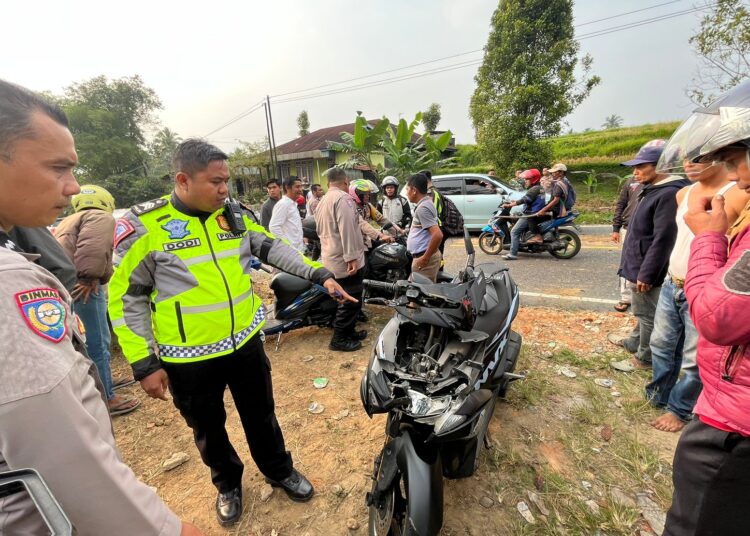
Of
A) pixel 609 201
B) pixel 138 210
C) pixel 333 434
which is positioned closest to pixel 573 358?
pixel 333 434

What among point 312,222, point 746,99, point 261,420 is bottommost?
point 261,420

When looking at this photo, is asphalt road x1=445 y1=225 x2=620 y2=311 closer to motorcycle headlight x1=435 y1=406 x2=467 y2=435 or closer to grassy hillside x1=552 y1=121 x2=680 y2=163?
motorcycle headlight x1=435 y1=406 x2=467 y2=435

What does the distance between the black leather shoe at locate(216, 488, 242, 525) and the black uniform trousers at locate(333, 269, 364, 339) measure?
1706 millimetres

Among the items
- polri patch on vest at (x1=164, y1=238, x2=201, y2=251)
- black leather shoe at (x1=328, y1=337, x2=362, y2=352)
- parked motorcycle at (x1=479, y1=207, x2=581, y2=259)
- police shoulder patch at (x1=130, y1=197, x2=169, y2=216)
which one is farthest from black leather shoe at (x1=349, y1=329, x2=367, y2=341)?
parked motorcycle at (x1=479, y1=207, x2=581, y2=259)

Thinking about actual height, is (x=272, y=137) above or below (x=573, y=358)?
above

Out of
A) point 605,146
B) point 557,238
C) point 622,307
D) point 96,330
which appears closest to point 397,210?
point 557,238

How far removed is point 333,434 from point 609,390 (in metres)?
2.08

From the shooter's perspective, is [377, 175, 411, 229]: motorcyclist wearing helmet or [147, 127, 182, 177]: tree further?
[147, 127, 182, 177]: tree

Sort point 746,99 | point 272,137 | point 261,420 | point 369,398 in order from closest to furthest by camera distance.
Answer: point 746,99
point 369,398
point 261,420
point 272,137

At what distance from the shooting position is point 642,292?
259 cm

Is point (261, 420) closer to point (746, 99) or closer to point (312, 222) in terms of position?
point (746, 99)

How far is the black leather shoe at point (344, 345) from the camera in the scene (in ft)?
11.1

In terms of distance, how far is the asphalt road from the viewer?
423 cm

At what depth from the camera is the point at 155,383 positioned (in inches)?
58.1
